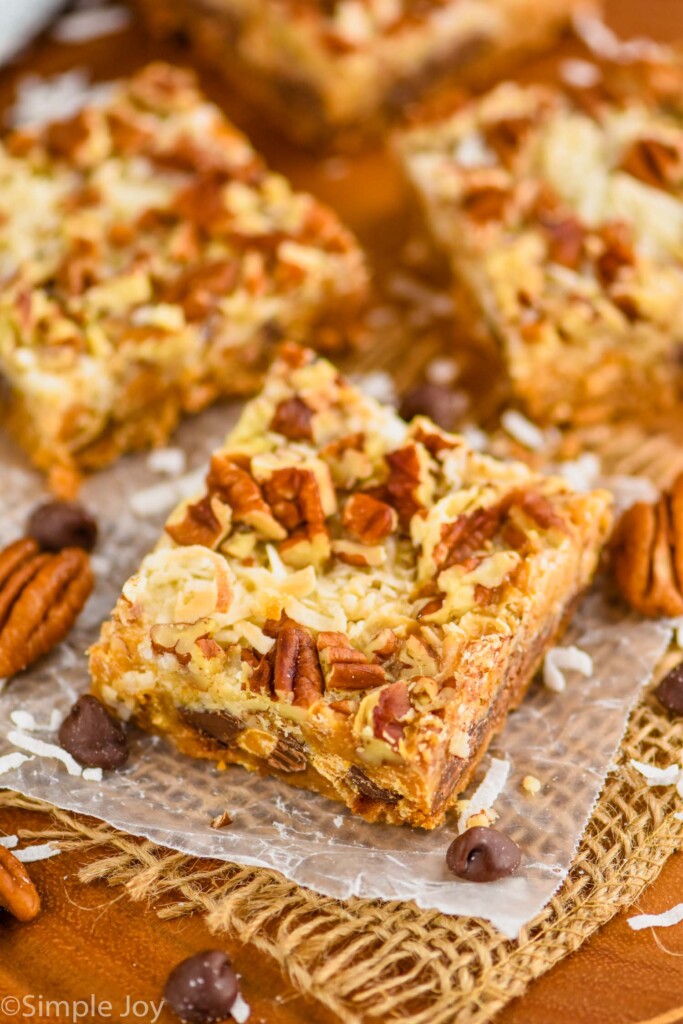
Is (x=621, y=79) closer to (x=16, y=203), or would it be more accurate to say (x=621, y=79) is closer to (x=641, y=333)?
(x=641, y=333)

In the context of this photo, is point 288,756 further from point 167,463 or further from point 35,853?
point 167,463

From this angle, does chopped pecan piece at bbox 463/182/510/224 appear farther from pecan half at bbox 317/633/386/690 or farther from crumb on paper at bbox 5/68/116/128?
pecan half at bbox 317/633/386/690

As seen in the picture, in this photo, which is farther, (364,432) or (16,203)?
(16,203)

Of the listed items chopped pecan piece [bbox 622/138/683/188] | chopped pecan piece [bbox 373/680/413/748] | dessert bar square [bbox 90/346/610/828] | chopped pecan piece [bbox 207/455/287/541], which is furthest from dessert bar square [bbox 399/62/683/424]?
chopped pecan piece [bbox 373/680/413/748]

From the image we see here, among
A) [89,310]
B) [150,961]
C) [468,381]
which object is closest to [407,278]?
[468,381]

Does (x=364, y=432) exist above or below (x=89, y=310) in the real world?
below

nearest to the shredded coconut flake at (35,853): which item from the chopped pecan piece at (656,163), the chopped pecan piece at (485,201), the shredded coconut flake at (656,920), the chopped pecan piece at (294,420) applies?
the chopped pecan piece at (294,420)
